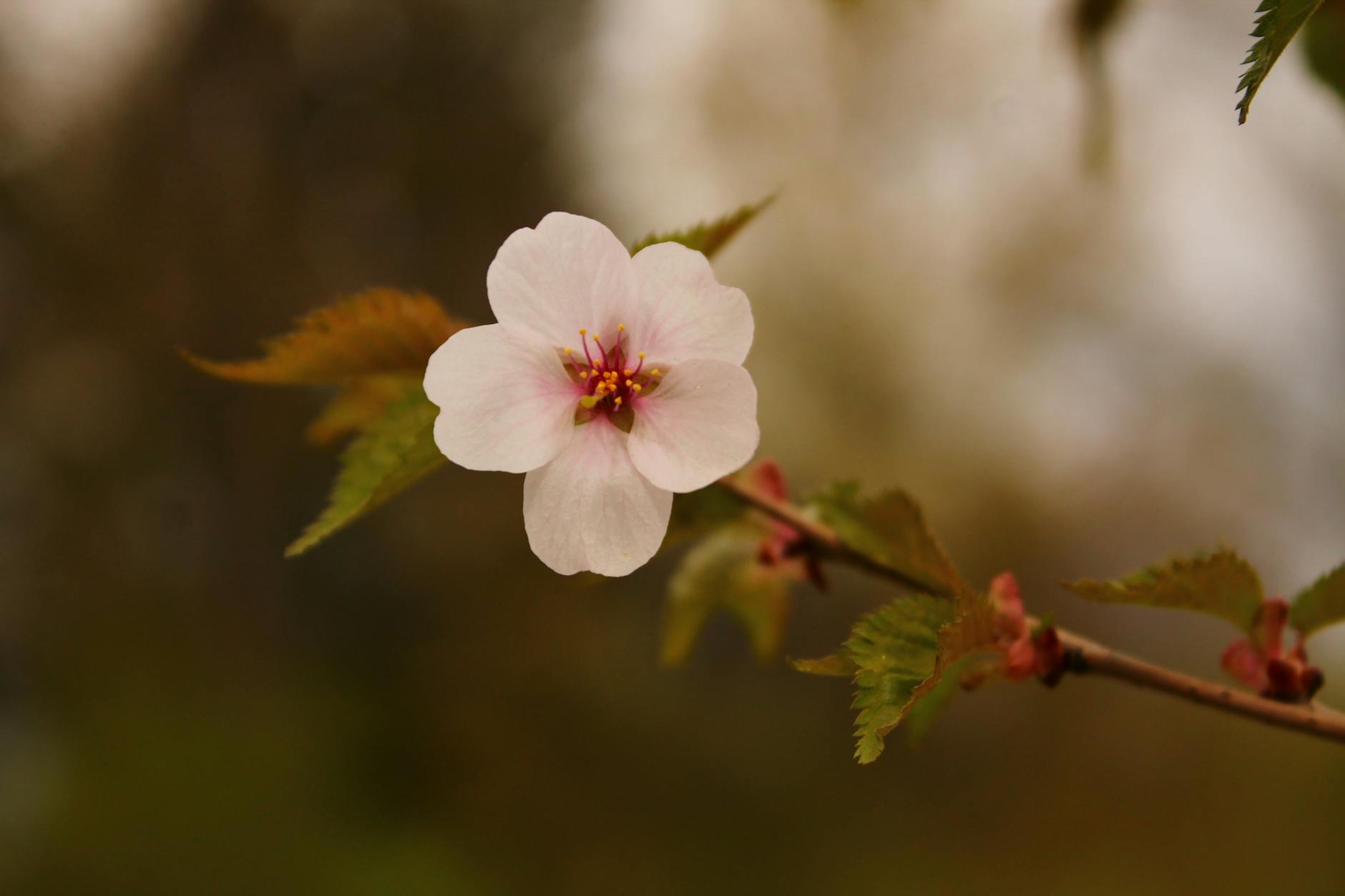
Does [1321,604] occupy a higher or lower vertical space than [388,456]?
lower

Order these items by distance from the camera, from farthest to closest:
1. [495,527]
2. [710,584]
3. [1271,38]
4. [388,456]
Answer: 1. [495,527]
2. [710,584]
3. [388,456]
4. [1271,38]

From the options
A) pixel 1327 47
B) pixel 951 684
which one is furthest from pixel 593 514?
pixel 1327 47

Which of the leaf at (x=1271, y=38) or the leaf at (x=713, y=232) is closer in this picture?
the leaf at (x=1271, y=38)

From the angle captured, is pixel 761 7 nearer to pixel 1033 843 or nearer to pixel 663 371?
pixel 663 371

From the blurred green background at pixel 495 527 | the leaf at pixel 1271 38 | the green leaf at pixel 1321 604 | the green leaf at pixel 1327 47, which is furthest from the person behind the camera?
the blurred green background at pixel 495 527

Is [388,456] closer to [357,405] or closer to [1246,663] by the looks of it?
[357,405]

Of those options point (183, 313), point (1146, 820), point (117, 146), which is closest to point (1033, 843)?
point (1146, 820)

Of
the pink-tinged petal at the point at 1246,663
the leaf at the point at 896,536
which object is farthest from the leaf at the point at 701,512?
the pink-tinged petal at the point at 1246,663

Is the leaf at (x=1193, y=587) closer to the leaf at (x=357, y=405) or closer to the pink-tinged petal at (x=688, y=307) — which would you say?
the pink-tinged petal at (x=688, y=307)
